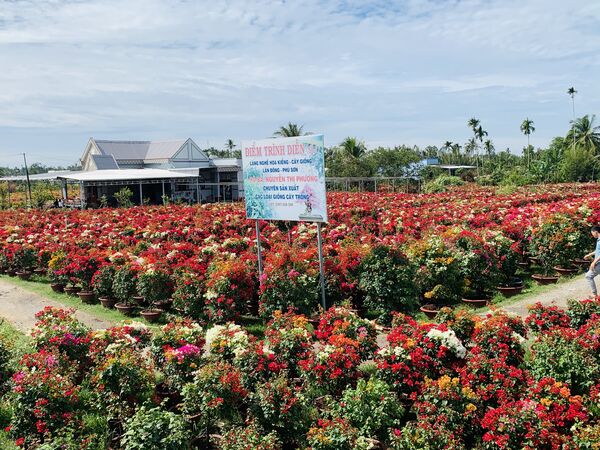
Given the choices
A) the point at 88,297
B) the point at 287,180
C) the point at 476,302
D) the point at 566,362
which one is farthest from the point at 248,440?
the point at 88,297

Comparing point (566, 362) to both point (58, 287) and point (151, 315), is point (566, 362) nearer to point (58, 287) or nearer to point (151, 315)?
point (151, 315)

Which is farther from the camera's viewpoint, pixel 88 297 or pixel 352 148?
pixel 352 148

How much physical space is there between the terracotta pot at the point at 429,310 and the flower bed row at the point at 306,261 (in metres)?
0.20

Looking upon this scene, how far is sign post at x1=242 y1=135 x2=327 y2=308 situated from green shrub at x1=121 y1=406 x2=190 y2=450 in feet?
14.4

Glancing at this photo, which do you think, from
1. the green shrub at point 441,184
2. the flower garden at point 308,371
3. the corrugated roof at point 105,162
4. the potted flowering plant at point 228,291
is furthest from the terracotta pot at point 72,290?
the corrugated roof at point 105,162

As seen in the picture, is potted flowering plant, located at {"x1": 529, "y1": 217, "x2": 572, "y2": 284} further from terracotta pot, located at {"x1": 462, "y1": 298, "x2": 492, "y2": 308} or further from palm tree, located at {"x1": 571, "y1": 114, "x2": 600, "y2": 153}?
palm tree, located at {"x1": 571, "y1": 114, "x2": 600, "y2": 153}

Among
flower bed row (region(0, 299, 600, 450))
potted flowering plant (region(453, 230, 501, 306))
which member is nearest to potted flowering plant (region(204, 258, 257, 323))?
flower bed row (region(0, 299, 600, 450))

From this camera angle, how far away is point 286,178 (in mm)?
8898

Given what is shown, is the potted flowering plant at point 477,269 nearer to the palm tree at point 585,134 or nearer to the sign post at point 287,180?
the sign post at point 287,180

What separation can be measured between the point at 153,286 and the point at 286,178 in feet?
10.6

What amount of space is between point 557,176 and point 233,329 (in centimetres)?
4893

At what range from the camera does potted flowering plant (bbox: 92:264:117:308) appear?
10617mm

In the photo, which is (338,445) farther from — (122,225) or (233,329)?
(122,225)

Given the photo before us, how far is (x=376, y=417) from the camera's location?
4.76 m
